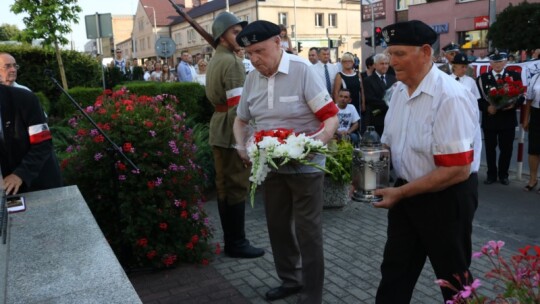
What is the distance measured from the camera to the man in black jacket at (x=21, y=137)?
4.02 meters

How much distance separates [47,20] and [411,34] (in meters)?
13.2

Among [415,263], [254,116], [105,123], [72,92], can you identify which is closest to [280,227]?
[254,116]

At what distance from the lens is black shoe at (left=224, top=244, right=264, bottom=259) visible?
5.27 meters

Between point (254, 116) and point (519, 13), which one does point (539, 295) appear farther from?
point (519, 13)

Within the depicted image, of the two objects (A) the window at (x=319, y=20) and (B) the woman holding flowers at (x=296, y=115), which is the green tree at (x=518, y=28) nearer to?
(B) the woman holding flowers at (x=296, y=115)

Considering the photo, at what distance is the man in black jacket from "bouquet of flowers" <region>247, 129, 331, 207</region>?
189cm

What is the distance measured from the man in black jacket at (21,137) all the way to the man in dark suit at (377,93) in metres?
5.71

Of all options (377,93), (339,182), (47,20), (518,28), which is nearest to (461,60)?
(377,93)

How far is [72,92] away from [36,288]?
947 cm

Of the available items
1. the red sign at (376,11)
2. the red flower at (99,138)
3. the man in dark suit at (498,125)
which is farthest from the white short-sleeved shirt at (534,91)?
the red sign at (376,11)

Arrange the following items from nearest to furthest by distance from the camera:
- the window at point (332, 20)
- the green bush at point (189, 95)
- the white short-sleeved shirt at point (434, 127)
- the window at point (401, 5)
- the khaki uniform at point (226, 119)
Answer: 1. the white short-sleeved shirt at point (434, 127)
2. the khaki uniform at point (226, 119)
3. the green bush at point (189, 95)
4. the window at point (401, 5)
5. the window at point (332, 20)

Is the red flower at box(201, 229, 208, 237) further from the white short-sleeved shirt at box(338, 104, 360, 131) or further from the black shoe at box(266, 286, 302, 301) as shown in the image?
the white short-sleeved shirt at box(338, 104, 360, 131)

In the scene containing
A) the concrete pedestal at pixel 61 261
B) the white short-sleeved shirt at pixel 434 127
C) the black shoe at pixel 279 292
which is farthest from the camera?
the black shoe at pixel 279 292

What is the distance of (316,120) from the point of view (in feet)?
12.4
